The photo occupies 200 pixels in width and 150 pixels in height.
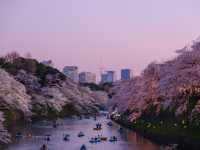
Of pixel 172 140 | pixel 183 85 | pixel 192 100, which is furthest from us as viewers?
pixel 172 140

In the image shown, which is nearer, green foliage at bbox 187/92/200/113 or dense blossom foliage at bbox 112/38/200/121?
dense blossom foliage at bbox 112/38/200/121

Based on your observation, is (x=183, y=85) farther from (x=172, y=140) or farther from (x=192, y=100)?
(x=172, y=140)

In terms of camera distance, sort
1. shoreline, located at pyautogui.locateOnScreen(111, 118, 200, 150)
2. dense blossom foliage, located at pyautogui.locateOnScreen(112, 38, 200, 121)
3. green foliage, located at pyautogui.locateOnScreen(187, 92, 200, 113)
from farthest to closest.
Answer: green foliage, located at pyautogui.locateOnScreen(187, 92, 200, 113) → dense blossom foliage, located at pyautogui.locateOnScreen(112, 38, 200, 121) → shoreline, located at pyautogui.locateOnScreen(111, 118, 200, 150)

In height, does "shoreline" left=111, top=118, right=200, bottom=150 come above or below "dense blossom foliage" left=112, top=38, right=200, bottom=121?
below

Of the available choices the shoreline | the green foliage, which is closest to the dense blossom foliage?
the green foliage

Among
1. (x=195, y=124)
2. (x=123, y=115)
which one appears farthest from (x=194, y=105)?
(x=123, y=115)

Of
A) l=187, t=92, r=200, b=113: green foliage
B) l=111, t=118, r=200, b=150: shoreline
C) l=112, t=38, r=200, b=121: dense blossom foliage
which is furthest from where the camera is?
l=187, t=92, r=200, b=113: green foliage

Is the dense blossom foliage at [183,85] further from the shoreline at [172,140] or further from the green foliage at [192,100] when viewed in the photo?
the shoreline at [172,140]

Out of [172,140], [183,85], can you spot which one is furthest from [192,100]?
[172,140]

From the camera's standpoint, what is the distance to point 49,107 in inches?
2731

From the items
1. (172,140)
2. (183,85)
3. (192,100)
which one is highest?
(183,85)

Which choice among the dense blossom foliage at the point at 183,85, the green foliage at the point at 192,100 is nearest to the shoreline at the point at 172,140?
the dense blossom foliage at the point at 183,85

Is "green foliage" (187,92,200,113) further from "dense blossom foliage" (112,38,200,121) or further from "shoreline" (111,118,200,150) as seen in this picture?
"shoreline" (111,118,200,150)

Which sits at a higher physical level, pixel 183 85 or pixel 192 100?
pixel 183 85
